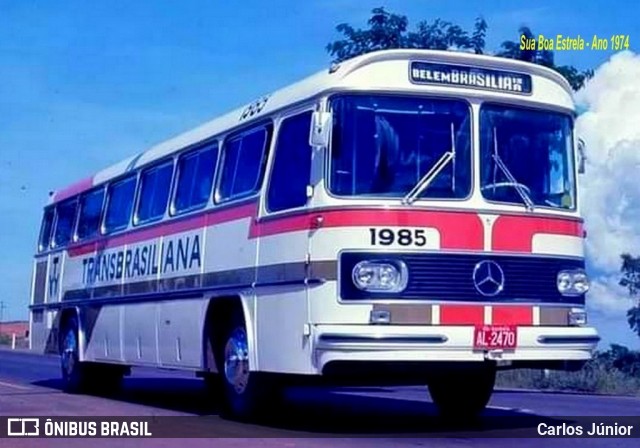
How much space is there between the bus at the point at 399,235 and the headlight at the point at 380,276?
0.01 meters

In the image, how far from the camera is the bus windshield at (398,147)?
478 inches

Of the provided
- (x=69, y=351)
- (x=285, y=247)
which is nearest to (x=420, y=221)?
(x=285, y=247)

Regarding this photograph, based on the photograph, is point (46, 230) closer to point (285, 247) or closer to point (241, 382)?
point (241, 382)

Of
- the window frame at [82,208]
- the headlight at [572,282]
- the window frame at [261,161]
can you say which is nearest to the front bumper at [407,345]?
the headlight at [572,282]

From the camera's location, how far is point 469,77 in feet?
41.6

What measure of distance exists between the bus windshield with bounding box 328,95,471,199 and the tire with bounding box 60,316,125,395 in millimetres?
8465

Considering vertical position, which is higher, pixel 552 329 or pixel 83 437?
pixel 552 329

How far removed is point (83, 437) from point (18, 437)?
0.61 m

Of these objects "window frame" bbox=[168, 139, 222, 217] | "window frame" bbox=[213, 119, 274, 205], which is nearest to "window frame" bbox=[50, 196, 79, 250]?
"window frame" bbox=[168, 139, 222, 217]

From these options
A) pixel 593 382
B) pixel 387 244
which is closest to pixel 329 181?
pixel 387 244

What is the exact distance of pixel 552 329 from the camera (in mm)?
12500

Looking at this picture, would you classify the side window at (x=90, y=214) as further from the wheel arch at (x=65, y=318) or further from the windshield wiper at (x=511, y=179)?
the windshield wiper at (x=511, y=179)

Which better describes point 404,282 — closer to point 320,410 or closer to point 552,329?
point 552,329

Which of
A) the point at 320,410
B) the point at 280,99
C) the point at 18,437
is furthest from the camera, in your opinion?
the point at 320,410
